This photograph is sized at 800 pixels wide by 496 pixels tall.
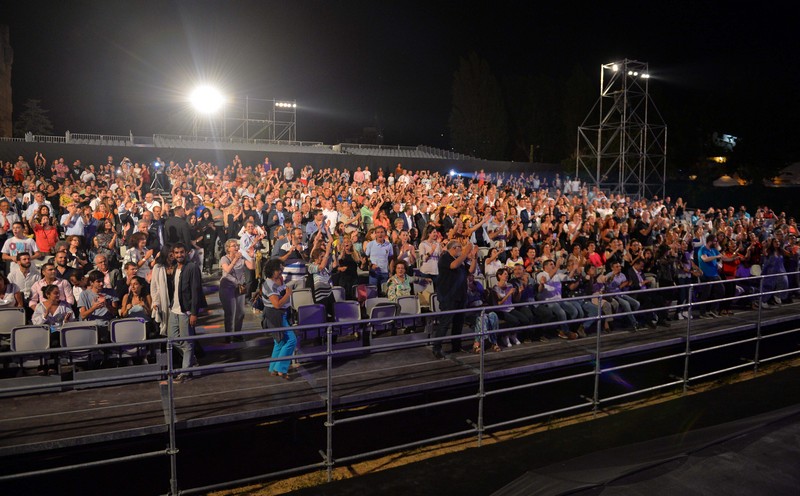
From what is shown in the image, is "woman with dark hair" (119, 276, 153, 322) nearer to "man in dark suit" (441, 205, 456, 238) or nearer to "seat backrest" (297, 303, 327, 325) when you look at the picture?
"seat backrest" (297, 303, 327, 325)

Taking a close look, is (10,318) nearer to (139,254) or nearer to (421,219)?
(139,254)

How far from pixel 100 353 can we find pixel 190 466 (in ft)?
6.04

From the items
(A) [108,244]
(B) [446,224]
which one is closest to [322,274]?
(A) [108,244]

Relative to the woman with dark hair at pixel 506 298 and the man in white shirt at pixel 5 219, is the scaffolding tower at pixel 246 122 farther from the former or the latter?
the woman with dark hair at pixel 506 298

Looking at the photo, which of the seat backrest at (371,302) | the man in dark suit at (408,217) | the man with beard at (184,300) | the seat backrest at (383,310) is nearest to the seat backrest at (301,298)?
the seat backrest at (371,302)

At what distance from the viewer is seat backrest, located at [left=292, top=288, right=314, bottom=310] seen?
349 inches

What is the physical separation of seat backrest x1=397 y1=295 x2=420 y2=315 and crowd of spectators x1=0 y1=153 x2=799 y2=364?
1.81 feet

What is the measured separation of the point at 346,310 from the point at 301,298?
74 centimetres

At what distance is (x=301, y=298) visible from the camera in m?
8.90

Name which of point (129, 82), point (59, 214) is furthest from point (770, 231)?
point (129, 82)

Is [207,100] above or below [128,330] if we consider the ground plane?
above

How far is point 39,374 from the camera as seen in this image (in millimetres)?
6801

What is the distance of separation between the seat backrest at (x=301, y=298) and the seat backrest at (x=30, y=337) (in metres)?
3.22

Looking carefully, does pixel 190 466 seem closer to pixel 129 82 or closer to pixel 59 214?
pixel 59 214
